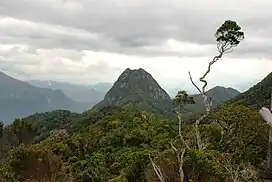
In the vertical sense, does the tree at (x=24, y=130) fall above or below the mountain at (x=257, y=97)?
below

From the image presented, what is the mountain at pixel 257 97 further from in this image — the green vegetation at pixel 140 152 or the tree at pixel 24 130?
the tree at pixel 24 130

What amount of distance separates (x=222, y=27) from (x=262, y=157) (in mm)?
5628

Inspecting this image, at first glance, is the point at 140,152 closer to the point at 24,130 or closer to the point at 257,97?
the point at 24,130

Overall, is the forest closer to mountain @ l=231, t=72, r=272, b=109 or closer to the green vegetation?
the green vegetation

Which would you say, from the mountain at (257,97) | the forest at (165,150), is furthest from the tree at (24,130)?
the mountain at (257,97)

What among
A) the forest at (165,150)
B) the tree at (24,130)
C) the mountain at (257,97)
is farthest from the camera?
the mountain at (257,97)

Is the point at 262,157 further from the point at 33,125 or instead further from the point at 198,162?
the point at 33,125

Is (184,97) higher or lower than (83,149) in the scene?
higher

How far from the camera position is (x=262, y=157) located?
57.0ft

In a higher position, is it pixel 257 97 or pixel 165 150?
pixel 257 97

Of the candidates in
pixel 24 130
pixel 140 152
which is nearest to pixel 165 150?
pixel 140 152

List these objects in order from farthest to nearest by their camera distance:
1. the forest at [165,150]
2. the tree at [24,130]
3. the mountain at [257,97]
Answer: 1. the mountain at [257,97]
2. the tree at [24,130]
3. the forest at [165,150]

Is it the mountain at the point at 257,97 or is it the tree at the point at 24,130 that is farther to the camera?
the mountain at the point at 257,97

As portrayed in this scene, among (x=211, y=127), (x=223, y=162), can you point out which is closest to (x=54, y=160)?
(x=211, y=127)
